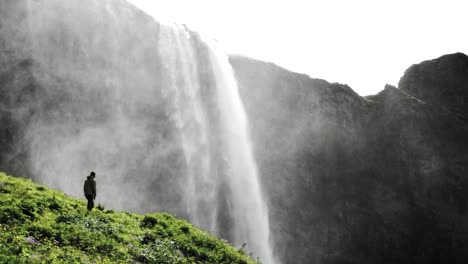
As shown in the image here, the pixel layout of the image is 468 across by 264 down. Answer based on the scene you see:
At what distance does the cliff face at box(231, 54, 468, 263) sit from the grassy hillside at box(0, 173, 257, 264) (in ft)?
97.7

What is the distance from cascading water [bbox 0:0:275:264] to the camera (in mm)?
33625

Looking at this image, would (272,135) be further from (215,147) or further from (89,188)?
(89,188)

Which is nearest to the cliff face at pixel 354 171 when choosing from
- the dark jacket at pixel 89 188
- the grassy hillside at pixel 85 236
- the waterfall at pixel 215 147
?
the waterfall at pixel 215 147

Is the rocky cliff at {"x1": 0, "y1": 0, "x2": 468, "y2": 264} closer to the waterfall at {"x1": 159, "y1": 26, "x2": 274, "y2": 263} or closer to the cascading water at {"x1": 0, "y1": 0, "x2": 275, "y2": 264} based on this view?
the cascading water at {"x1": 0, "y1": 0, "x2": 275, "y2": 264}

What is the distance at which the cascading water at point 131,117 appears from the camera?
33.6 m

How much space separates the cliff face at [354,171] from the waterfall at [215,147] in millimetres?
2825

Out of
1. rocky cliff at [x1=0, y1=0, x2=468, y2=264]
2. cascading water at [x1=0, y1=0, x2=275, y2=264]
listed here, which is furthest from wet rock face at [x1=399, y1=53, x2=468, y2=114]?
cascading water at [x1=0, y1=0, x2=275, y2=264]

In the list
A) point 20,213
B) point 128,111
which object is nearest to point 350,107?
point 128,111

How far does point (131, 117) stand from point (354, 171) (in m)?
29.1

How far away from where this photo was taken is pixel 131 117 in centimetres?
3853

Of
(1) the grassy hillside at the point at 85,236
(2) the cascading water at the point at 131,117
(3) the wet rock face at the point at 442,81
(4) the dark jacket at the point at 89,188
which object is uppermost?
(3) the wet rock face at the point at 442,81

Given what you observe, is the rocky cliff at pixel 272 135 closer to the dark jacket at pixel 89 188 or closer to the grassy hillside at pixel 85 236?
the dark jacket at pixel 89 188

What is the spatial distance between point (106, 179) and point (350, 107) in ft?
112

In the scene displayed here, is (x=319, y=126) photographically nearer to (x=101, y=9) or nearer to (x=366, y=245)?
(x=366, y=245)
